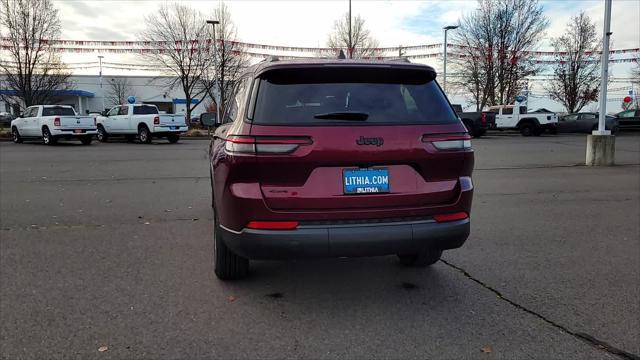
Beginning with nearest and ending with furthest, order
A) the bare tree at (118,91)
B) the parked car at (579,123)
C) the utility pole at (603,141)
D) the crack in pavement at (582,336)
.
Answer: the crack in pavement at (582,336), the utility pole at (603,141), the parked car at (579,123), the bare tree at (118,91)

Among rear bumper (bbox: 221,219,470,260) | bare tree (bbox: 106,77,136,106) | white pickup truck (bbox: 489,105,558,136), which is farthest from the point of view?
bare tree (bbox: 106,77,136,106)

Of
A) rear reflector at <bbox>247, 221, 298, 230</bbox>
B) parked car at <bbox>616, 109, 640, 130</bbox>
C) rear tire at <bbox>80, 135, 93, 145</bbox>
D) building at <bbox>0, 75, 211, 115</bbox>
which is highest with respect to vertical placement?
building at <bbox>0, 75, 211, 115</bbox>

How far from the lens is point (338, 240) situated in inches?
128

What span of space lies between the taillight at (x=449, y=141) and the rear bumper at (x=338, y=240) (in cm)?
55

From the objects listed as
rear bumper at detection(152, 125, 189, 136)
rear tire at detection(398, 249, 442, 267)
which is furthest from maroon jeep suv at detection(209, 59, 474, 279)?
rear bumper at detection(152, 125, 189, 136)

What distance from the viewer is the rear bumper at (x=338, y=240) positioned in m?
3.25

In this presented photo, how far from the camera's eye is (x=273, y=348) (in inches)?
122

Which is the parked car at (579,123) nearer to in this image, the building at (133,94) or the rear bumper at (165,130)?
the rear bumper at (165,130)

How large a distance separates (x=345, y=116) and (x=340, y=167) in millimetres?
356

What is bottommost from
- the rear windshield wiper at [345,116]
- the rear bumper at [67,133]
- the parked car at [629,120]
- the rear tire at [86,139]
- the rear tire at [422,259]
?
the rear tire at [422,259]

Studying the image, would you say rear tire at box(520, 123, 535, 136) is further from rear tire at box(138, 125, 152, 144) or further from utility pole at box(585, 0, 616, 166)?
rear tire at box(138, 125, 152, 144)

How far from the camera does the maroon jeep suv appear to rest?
10.7ft

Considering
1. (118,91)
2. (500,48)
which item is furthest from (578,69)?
(118,91)

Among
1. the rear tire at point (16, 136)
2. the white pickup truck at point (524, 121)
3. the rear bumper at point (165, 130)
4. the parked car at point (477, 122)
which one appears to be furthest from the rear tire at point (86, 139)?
the white pickup truck at point (524, 121)
